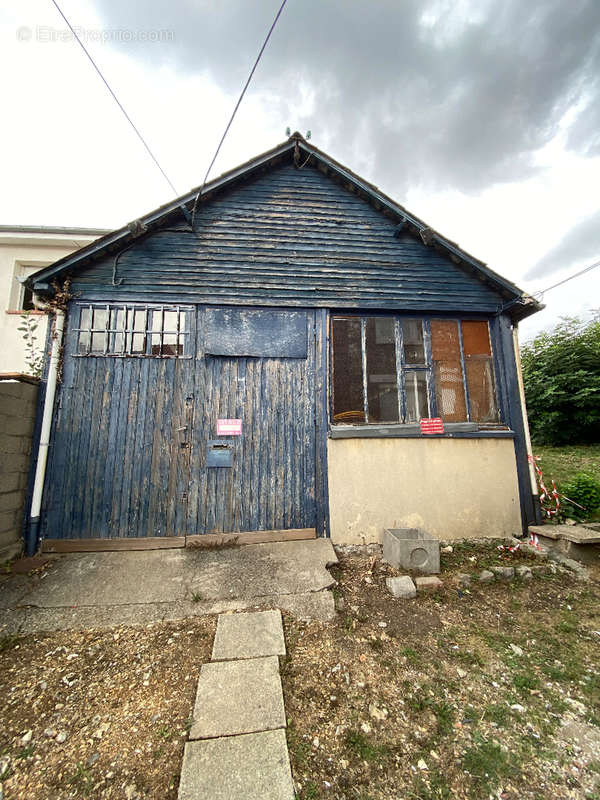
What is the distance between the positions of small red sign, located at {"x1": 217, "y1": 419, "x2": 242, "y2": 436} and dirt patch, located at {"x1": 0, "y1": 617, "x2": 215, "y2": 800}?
2610 millimetres

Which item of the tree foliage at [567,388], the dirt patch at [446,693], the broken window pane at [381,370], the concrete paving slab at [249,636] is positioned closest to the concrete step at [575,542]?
the dirt patch at [446,693]

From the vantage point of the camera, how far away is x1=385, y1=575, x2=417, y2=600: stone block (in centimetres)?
367

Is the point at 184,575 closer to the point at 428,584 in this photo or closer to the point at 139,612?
the point at 139,612

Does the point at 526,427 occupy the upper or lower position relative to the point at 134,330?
lower

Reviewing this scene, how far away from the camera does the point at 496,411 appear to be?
19.1 feet

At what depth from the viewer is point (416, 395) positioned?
5.71 m

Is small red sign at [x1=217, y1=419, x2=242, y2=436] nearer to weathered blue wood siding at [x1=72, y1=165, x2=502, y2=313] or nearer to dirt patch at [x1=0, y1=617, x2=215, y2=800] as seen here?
weathered blue wood siding at [x1=72, y1=165, x2=502, y2=313]

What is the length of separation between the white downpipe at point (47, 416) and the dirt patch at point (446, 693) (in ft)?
13.8

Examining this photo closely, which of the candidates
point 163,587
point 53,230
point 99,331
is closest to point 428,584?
point 163,587

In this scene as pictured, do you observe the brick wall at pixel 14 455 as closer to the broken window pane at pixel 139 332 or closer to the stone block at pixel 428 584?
the broken window pane at pixel 139 332

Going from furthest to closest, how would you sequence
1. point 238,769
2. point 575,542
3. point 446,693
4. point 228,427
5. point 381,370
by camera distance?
point 381,370 < point 228,427 < point 575,542 < point 446,693 < point 238,769

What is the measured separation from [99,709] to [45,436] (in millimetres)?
3942

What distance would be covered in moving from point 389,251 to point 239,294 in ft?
10.1

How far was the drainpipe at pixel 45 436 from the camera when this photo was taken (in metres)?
4.56
